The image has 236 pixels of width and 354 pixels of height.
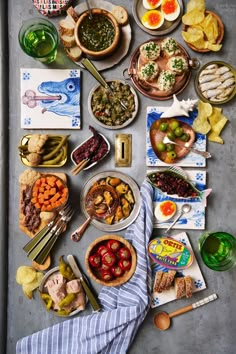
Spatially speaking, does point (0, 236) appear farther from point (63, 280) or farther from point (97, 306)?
point (97, 306)

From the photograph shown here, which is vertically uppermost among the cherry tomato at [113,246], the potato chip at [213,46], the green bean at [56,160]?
the potato chip at [213,46]

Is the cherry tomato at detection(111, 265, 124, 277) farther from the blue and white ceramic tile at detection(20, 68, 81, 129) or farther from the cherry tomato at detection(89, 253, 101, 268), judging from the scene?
the blue and white ceramic tile at detection(20, 68, 81, 129)

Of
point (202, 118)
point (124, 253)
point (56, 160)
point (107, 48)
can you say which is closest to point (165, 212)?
point (124, 253)

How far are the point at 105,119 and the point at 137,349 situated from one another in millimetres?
1377

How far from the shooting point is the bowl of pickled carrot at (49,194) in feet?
7.66

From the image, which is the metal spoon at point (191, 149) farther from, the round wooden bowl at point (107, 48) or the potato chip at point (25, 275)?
the potato chip at point (25, 275)

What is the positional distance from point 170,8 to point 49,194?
127cm

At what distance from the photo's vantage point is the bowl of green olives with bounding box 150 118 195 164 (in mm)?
2465

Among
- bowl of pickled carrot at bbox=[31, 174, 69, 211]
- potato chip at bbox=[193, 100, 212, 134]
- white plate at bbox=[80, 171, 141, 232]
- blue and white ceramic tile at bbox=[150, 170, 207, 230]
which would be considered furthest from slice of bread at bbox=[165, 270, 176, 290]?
potato chip at bbox=[193, 100, 212, 134]

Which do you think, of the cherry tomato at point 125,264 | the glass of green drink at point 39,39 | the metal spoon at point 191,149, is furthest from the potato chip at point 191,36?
the cherry tomato at point 125,264

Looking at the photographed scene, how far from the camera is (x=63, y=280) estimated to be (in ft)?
8.00

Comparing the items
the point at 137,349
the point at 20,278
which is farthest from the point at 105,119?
the point at 137,349

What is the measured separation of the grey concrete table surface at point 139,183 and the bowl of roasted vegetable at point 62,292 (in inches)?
3.1

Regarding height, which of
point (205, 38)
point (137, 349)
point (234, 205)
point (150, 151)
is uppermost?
point (205, 38)
